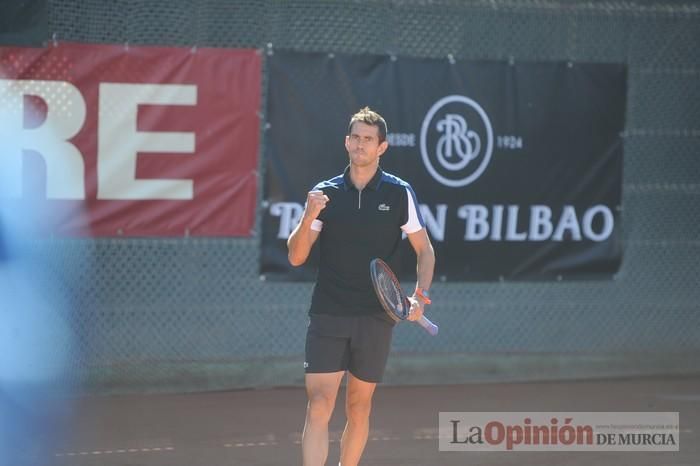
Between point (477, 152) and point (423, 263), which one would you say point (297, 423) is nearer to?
point (423, 263)

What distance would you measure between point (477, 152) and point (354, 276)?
3561 millimetres

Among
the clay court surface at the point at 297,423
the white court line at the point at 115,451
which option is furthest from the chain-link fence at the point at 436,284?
the white court line at the point at 115,451

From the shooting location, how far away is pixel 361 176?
6012 mm

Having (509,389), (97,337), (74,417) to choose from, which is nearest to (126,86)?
(97,337)

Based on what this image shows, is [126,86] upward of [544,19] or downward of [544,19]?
downward

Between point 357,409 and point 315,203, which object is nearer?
point 315,203

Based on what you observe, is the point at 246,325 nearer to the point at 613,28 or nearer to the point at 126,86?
the point at 126,86

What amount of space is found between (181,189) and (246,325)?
1.16 m

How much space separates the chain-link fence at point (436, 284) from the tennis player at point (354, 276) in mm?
2989

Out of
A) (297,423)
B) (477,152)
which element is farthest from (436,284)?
(297,423)

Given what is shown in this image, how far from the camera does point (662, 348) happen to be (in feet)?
32.3

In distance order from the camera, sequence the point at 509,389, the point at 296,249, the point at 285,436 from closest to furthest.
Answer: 1. the point at 296,249
2. the point at 285,436
3. the point at 509,389

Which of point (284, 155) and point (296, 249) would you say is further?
point (284, 155)

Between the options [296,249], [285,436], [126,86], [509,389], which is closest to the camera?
[296,249]
